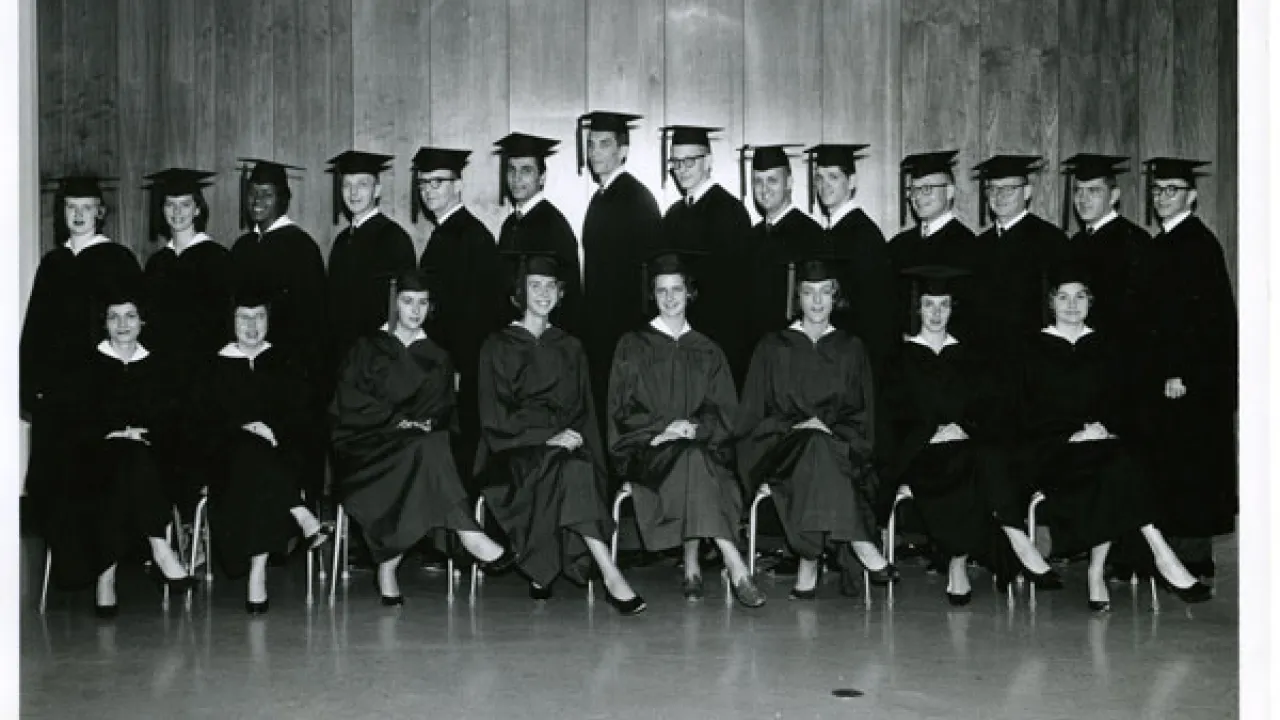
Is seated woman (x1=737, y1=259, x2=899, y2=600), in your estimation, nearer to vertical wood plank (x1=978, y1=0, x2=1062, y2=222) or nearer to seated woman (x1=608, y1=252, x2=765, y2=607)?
seated woman (x1=608, y1=252, x2=765, y2=607)

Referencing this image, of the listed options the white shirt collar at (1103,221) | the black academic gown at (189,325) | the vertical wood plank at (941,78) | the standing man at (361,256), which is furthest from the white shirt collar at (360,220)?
the white shirt collar at (1103,221)

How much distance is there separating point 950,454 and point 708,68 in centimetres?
371

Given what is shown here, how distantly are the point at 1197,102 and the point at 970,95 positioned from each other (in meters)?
1.44

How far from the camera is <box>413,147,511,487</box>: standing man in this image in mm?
7438

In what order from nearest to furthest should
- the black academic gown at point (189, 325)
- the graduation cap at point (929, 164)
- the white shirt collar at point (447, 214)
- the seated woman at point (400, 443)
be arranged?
the seated woman at point (400, 443) → the black academic gown at point (189, 325) → the graduation cap at point (929, 164) → the white shirt collar at point (447, 214)

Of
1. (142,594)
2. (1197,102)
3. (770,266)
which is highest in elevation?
(1197,102)

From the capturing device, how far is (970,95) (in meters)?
9.05

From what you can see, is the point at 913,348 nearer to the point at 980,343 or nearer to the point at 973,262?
the point at 980,343

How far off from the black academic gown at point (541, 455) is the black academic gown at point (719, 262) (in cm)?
115

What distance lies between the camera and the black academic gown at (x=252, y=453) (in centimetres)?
601

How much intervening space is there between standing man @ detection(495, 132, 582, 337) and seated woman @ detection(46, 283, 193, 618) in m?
2.08

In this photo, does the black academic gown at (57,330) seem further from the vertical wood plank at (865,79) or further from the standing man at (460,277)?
the vertical wood plank at (865,79)
